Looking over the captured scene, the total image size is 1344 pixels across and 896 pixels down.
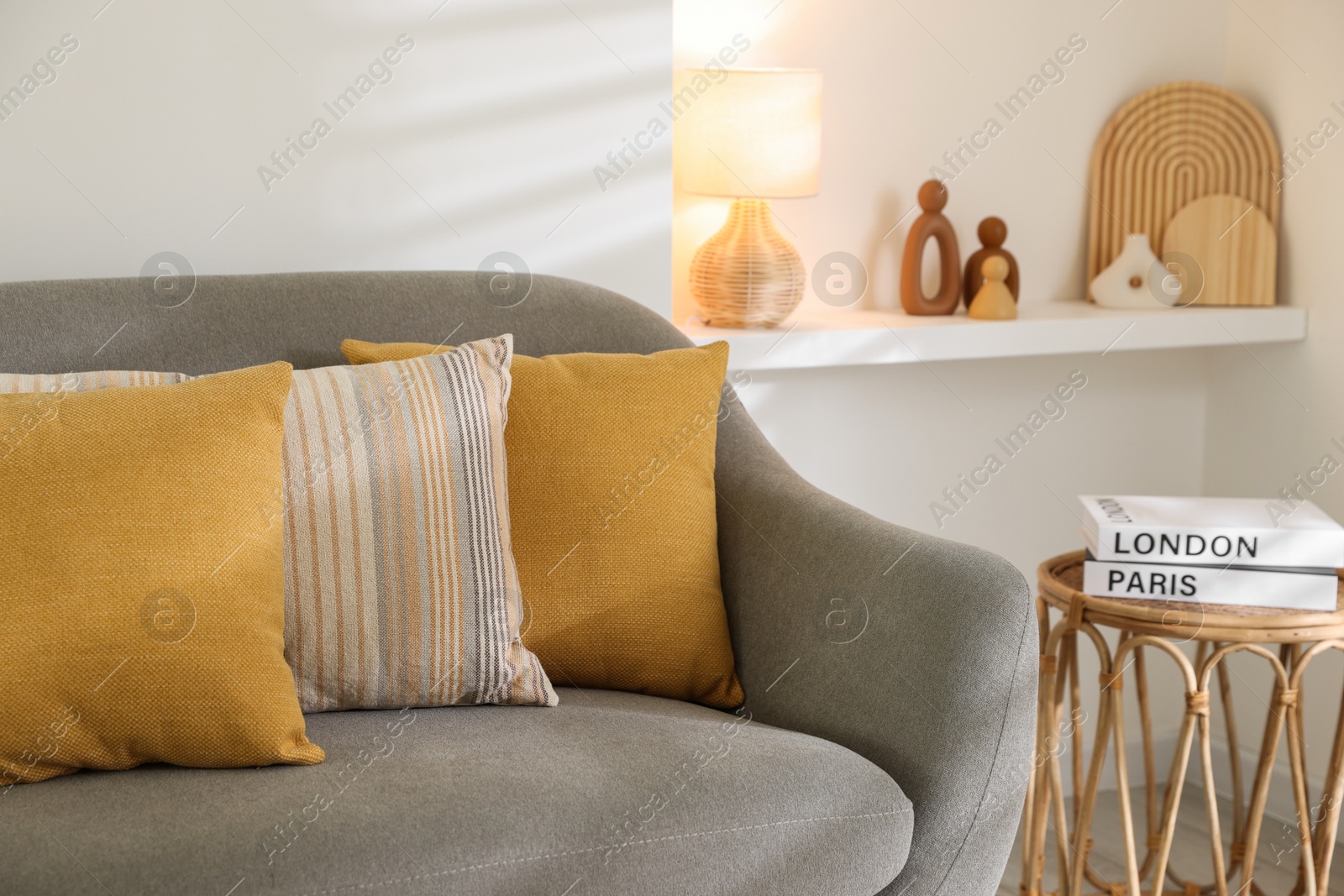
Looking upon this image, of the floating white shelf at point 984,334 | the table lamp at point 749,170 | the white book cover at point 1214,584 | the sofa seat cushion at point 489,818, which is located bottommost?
the sofa seat cushion at point 489,818

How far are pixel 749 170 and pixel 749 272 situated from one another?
165 mm

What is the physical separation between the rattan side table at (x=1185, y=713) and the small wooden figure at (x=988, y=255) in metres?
0.60

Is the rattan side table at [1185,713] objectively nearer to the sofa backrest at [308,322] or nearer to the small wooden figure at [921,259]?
the sofa backrest at [308,322]

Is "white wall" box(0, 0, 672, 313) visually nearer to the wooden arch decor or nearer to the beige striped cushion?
the beige striped cushion

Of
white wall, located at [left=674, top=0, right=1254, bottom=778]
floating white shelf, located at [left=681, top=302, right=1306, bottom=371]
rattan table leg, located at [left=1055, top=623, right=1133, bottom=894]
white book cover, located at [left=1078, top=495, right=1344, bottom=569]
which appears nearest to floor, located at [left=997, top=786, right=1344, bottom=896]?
rattan table leg, located at [left=1055, top=623, right=1133, bottom=894]

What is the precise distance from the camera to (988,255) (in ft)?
7.27

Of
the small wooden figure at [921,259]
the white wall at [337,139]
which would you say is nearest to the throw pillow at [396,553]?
the white wall at [337,139]

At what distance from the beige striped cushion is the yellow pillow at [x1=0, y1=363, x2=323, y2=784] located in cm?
6

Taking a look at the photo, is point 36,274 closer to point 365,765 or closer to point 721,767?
point 365,765

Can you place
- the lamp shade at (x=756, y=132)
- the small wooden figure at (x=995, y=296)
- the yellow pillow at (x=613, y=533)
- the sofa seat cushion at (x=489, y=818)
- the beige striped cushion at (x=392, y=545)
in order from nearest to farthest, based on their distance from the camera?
the sofa seat cushion at (x=489, y=818)
the beige striped cushion at (x=392, y=545)
the yellow pillow at (x=613, y=533)
the lamp shade at (x=756, y=132)
the small wooden figure at (x=995, y=296)

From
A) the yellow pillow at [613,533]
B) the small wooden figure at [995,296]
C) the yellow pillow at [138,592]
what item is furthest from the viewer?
the small wooden figure at [995,296]

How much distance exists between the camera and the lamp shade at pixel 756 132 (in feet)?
6.35

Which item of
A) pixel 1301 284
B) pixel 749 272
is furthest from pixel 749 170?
pixel 1301 284

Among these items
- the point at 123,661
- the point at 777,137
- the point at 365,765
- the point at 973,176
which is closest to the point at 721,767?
the point at 365,765
